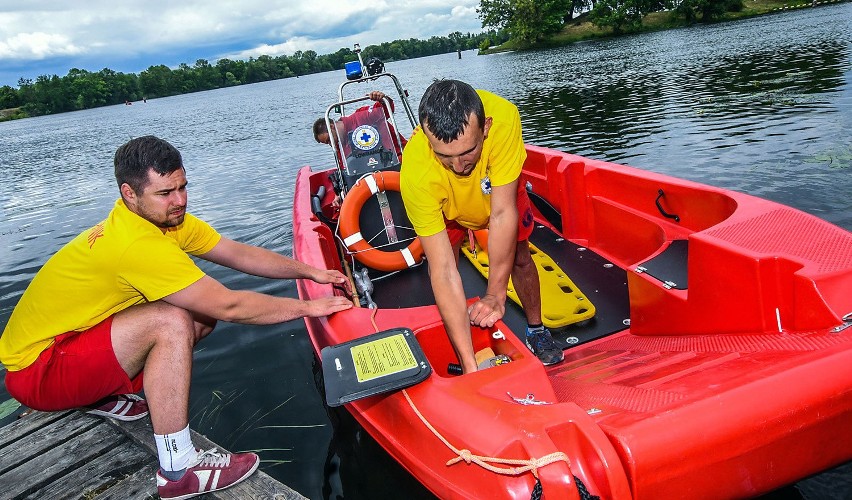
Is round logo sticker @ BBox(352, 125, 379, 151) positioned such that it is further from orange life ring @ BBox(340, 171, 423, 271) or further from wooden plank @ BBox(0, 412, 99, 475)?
wooden plank @ BBox(0, 412, 99, 475)

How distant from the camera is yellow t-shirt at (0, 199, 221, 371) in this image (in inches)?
93.3

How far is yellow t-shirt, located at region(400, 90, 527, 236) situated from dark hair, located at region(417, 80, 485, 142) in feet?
0.94

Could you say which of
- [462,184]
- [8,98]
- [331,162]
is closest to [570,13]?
[331,162]

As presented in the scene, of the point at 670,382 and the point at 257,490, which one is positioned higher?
the point at 670,382

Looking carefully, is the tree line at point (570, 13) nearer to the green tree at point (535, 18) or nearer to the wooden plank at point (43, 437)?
the green tree at point (535, 18)

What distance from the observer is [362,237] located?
14.9 ft

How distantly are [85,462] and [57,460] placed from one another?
16 cm

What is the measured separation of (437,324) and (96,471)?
181 centimetres

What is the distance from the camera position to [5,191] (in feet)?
47.2

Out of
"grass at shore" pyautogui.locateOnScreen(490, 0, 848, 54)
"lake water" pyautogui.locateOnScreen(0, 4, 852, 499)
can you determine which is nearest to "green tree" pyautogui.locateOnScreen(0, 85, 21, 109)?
"grass at shore" pyautogui.locateOnScreen(490, 0, 848, 54)

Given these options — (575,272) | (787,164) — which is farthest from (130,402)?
(787,164)

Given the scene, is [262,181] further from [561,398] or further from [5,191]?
[561,398]

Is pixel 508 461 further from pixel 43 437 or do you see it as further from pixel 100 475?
pixel 43 437

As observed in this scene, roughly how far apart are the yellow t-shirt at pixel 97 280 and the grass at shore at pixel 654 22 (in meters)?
50.8
